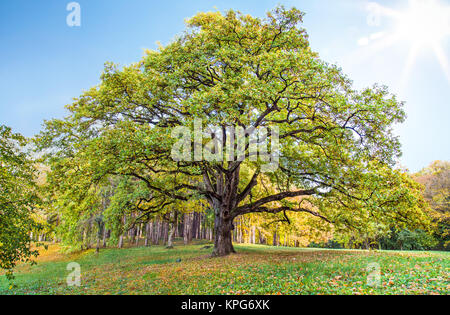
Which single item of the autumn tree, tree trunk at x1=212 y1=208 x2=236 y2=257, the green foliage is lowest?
tree trunk at x1=212 y1=208 x2=236 y2=257

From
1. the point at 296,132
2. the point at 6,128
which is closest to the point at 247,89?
the point at 296,132

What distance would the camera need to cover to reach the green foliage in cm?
743

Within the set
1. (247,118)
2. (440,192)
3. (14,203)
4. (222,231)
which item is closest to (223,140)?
(247,118)

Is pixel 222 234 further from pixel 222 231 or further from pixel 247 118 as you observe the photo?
pixel 247 118

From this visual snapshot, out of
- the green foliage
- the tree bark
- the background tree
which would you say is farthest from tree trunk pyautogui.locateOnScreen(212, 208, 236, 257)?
the background tree

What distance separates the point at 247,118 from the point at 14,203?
10440mm

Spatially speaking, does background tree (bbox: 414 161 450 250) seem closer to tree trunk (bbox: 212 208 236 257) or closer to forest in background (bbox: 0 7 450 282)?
forest in background (bbox: 0 7 450 282)

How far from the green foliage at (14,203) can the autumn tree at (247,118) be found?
10.5ft

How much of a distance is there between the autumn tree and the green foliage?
3188 mm

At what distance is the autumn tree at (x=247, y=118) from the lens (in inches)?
440

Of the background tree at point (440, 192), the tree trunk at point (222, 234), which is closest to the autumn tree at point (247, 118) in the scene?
the tree trunk at point (222, 234)

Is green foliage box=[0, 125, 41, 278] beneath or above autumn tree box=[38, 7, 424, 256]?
beneath

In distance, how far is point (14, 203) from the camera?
314 inches
